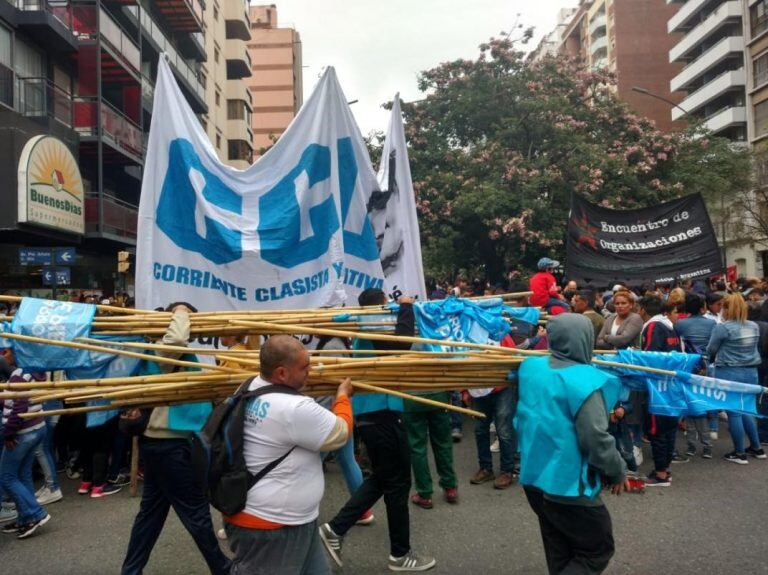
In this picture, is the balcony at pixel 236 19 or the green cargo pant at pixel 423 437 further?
the balcony at pixel 236 19

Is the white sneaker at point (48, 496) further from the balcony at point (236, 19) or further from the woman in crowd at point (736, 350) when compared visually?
the balcony at point (236, 19)

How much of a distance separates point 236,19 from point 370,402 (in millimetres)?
43770

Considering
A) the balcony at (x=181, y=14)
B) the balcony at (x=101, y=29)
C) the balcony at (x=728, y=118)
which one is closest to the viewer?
the balcony at (x=101, y=29)

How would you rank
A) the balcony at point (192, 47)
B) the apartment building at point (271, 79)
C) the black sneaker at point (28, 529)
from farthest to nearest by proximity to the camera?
the apartment building at point (271, 79) → the balcony at point (192, 47) → the black sneaker at point (28, 529)

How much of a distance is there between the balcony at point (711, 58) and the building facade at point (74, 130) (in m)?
31.8

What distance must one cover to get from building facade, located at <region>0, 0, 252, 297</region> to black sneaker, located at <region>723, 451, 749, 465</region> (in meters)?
11.9

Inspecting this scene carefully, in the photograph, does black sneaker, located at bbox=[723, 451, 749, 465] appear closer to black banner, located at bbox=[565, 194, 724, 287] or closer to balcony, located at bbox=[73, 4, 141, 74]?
black banner, located at bbox=[565, 194, 724, 287]

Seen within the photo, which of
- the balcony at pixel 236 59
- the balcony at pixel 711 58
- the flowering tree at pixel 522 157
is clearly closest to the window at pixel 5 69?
the flowering tree at pixel 522 157

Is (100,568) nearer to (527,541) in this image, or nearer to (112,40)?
(527,541)

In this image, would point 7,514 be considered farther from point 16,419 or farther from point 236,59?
point 236,59

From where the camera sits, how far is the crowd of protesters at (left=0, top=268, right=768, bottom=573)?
398 centimetres

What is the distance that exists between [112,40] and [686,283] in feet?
60.6

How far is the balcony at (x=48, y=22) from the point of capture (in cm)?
1758

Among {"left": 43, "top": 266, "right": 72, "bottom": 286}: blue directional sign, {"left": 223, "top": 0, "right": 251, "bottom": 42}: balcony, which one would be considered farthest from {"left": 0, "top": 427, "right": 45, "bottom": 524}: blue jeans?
{"left": 223, "top": 0, "right": 251, "bottom": 42}: balcony
